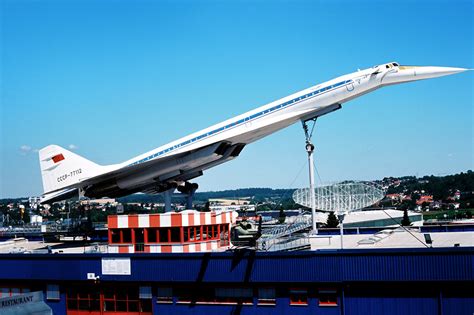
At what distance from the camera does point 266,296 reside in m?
25.6

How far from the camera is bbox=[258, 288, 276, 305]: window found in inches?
1003

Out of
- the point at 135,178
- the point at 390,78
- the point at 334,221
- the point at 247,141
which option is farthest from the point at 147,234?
the point at 334,221

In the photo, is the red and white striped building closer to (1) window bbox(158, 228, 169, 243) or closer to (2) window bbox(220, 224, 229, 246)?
(1) window bbox(158, 228, 169, 243)

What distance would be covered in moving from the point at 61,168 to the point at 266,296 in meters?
19.8

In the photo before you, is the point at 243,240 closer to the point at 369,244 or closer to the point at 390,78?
the point at 369,244

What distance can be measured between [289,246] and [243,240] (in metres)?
2.64

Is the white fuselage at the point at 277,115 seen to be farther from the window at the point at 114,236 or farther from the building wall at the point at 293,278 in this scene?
the building wall at the point at 293,278

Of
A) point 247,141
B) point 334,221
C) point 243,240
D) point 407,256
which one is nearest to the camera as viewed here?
point 407,256

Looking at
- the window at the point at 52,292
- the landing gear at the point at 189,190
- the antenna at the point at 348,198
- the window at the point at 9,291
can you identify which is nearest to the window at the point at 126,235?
the window at the point at 52,292

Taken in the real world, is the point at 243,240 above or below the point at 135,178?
below

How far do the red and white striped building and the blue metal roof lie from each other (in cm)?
248

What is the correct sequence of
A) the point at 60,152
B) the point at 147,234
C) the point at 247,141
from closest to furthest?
the point at 147,234, the point at 247,141, the point at 60,152

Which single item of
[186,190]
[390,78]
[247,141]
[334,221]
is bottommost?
[334,221]

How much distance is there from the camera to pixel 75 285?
1163 inches
